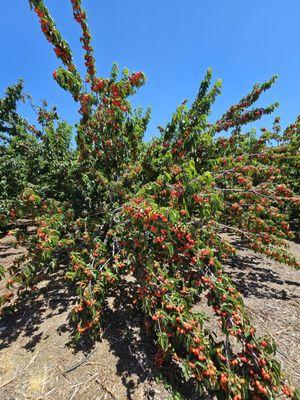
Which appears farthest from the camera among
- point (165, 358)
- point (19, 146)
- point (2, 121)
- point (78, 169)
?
point (2, 121)

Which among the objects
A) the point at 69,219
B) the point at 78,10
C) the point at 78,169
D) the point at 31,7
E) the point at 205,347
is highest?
the point at 78,10

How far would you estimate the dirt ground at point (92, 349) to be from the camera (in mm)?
2750

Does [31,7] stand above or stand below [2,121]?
below

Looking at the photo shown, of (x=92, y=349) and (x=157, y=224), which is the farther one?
(x=92, y=349)

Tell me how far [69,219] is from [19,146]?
356 cm

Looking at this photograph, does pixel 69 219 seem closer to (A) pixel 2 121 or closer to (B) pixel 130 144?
(B) pixel 130 144

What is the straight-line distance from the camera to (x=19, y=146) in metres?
6.51

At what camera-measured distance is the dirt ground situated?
275 cm

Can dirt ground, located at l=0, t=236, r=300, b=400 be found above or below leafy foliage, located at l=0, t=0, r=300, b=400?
below

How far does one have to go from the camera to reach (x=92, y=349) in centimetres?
322

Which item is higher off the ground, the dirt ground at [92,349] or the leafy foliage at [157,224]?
the leafy foliage at [157,224]

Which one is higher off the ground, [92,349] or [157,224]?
[157,224]

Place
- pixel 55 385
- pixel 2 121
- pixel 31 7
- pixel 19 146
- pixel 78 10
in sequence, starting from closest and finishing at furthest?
pixel 55 385, pixel 31 7, pixel 78 10, pixel 19 146, pixel 2 121

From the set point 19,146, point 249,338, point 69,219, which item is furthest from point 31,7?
point 249,338
